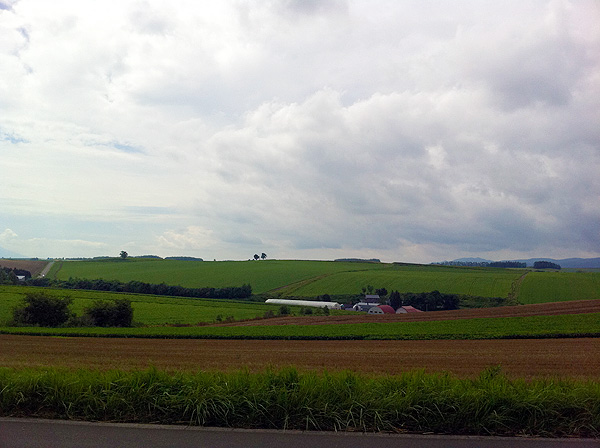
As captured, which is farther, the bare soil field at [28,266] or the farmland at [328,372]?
the bare soil field at [28,266]

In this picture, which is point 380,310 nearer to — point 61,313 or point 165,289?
point 165,289

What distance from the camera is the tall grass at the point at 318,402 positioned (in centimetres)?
670

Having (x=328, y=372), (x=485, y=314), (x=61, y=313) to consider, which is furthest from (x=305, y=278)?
(x=328, y=372)

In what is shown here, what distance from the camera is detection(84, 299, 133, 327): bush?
41.4m

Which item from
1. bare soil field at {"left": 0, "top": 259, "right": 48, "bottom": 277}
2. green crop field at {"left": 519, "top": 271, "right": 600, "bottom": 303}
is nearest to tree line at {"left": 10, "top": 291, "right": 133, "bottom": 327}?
green crop field at {"left": 519, "top": 271, "right": 600, "bottom": 303}

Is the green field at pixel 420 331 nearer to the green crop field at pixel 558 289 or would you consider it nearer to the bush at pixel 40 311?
the bush at pixel 40 311

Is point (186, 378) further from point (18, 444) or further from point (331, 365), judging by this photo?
point (331, 365)

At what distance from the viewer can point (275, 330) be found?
3572 cm

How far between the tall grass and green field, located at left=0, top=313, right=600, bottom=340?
23351mm

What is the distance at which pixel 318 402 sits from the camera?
274 inches

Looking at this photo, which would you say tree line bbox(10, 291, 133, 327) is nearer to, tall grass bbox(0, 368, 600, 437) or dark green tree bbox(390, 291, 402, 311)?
tall grass bbox(0, 368, 600, 437)

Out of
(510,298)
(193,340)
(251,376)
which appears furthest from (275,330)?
(510,298)

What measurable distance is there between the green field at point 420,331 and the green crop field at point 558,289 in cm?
3748

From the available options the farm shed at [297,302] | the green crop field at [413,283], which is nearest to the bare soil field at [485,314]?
the farm shed at [297,302]
